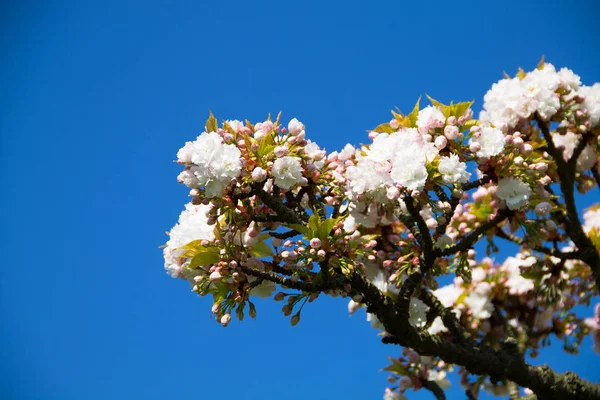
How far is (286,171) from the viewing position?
2.84 meters

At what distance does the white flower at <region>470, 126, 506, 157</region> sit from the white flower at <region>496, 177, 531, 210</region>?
0.67 ft

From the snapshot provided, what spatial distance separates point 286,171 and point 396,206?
0.86 m

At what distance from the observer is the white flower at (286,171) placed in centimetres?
283

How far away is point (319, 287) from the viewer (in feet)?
9.57

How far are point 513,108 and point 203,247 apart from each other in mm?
2160

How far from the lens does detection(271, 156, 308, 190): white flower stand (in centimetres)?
283

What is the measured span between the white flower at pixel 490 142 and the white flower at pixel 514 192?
205mm

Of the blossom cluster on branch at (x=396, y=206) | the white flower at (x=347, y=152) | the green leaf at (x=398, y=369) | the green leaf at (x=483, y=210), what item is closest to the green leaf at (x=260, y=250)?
the blossom cluster on branch at (x=396, y=206)

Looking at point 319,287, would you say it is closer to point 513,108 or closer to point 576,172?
point 513,108

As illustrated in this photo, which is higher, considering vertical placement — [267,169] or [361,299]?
[267,169]

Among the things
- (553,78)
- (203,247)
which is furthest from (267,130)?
(553,78)

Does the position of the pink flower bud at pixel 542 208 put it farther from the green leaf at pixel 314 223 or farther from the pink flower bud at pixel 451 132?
the green leaf at pixel 314 223

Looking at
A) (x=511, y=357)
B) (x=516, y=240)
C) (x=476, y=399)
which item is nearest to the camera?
(x=511, y=357)

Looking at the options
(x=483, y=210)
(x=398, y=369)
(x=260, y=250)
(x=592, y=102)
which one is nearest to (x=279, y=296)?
(x=260, y=250)
